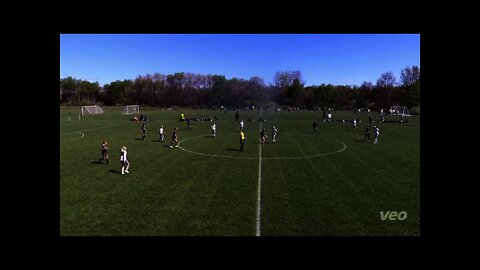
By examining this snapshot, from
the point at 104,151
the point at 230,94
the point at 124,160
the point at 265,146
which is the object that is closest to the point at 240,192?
the point at 124,160

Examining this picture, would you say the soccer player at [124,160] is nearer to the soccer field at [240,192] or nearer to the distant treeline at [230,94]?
the soccer field at [240,192]

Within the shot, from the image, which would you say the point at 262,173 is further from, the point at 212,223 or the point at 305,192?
the point at 212,223

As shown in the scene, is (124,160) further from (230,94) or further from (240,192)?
(230,94)

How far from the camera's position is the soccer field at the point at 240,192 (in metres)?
12.9

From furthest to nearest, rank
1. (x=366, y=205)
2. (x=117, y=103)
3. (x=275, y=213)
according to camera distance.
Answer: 1. (x=117, y=103)
2. (x=366, y=205)
3. (x=275, y=213)

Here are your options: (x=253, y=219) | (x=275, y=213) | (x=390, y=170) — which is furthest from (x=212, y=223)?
(x=390, y=170)

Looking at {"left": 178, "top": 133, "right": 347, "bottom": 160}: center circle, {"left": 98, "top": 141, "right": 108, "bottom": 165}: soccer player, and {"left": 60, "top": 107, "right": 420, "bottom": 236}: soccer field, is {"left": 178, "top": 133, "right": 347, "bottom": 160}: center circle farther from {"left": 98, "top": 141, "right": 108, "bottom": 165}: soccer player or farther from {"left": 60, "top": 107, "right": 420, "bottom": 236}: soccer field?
{"left": 98, "top": 141, "right": 108, "bottom": 165}: soccer player

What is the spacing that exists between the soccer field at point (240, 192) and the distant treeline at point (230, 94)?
360 feet

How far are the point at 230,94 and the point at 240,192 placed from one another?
133 m

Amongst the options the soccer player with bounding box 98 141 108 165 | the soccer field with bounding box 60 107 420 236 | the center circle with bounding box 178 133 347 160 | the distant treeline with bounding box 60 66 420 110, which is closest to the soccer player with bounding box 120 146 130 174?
the soccer field with bounding box 60 107 420 236

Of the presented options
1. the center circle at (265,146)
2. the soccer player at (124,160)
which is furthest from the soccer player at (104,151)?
the center circle at (265,146)
